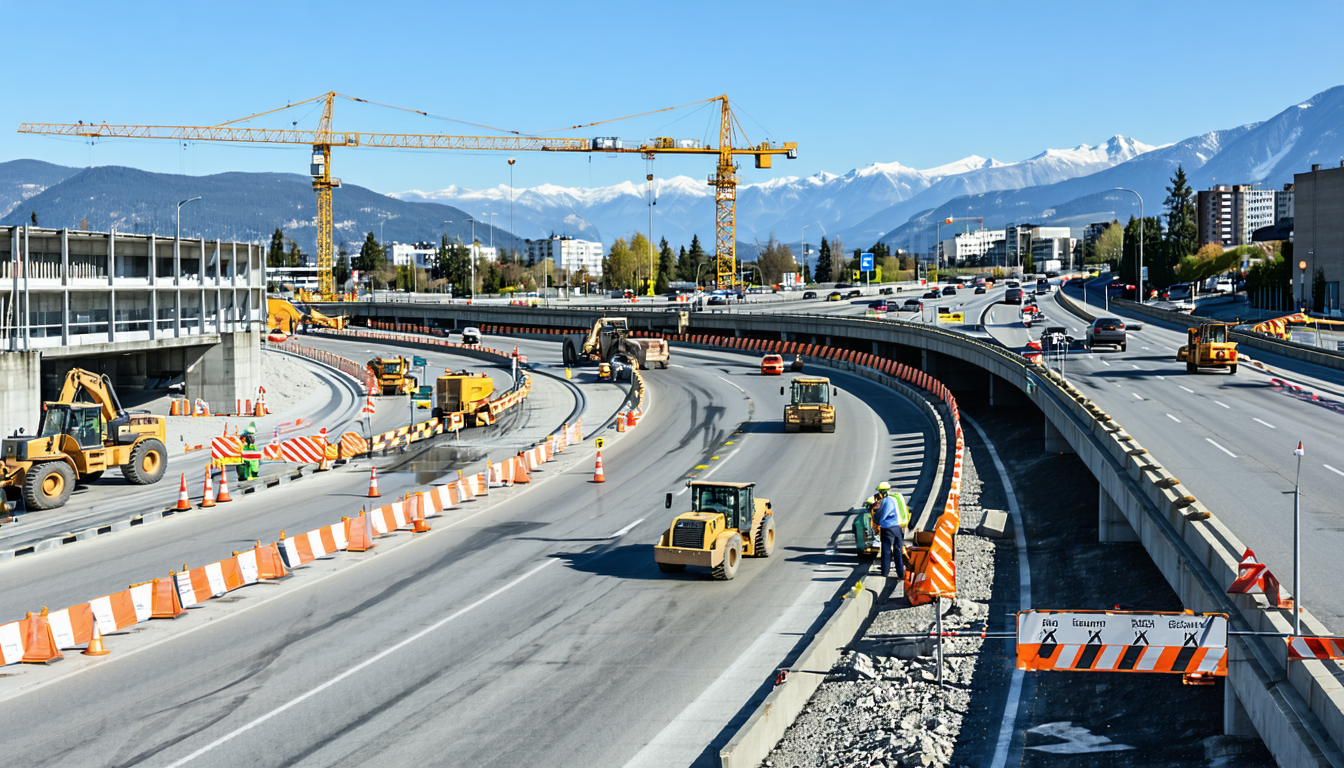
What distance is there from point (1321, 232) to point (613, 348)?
67.1 m

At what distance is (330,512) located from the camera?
29.4 m

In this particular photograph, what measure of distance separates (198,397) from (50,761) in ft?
158

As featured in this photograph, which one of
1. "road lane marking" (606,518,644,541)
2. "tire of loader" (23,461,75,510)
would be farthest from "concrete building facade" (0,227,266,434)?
"road lane marking" (606,518,644,541)

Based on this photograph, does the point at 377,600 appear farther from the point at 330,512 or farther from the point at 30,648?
the point at 330,512

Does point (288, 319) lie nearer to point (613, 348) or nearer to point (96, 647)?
point (613, 348)

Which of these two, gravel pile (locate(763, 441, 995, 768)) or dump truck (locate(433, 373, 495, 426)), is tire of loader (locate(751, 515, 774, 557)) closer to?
gravel pile (locate(763, 441, 995, 768))

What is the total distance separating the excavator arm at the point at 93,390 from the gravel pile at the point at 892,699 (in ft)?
83.6

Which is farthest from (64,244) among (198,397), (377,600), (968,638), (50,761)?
(968,638)

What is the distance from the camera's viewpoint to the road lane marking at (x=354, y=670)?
1392cm

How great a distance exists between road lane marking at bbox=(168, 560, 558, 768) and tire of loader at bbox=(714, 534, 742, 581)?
3.88 m

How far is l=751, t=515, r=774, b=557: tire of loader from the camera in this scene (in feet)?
78.0

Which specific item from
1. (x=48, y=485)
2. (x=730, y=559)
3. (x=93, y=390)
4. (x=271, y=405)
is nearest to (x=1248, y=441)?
(x=730, y=559)

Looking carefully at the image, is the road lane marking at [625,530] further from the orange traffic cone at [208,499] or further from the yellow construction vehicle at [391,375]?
the yellow construction vehicle at [391,375]

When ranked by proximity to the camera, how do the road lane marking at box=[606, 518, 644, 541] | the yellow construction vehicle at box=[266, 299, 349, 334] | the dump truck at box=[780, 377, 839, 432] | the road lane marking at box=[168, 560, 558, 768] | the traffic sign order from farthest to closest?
the yellow construction vehicle at box=[266, 299, 349, 334]
the dump truck at box=[780, 377, 839, 432]
the road lane marking at box=[606, 518, 644, 541]
the road lane marking at box=[168, 560, 558, 768]
the traffic sign
